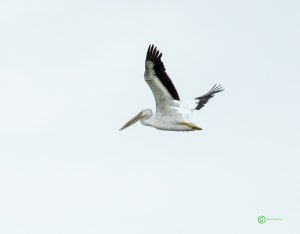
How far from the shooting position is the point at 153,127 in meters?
32.0

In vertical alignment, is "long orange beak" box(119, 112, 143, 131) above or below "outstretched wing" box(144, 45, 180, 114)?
below

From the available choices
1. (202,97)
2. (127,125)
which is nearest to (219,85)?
(202,97)

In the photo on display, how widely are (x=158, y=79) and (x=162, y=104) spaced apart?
0.92 m

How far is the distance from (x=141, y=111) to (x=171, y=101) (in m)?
1.43

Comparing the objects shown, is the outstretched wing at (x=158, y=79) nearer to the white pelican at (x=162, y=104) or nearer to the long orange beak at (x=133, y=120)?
the white pelican at (x=162, y=104)

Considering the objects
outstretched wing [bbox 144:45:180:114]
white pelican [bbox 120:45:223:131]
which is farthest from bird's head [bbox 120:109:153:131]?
outstretched wing [bbox 144:45:180:114]

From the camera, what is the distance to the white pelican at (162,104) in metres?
31.0

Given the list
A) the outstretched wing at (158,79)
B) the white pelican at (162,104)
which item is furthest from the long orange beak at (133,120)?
the outstretched wing at (158,79)

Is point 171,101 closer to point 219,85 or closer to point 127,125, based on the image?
point 127,125

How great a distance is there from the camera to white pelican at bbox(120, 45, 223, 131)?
31.0m

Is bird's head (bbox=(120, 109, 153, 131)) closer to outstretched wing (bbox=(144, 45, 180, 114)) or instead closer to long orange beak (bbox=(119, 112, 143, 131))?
long orange beak (bbox=(119, 112, 143, 131))

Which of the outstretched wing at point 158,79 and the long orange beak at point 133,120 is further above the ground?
the outstretched wing at point 158,79

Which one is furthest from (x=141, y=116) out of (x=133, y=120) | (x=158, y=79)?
(x=158, y=79)

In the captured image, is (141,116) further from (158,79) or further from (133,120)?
(158,79)
